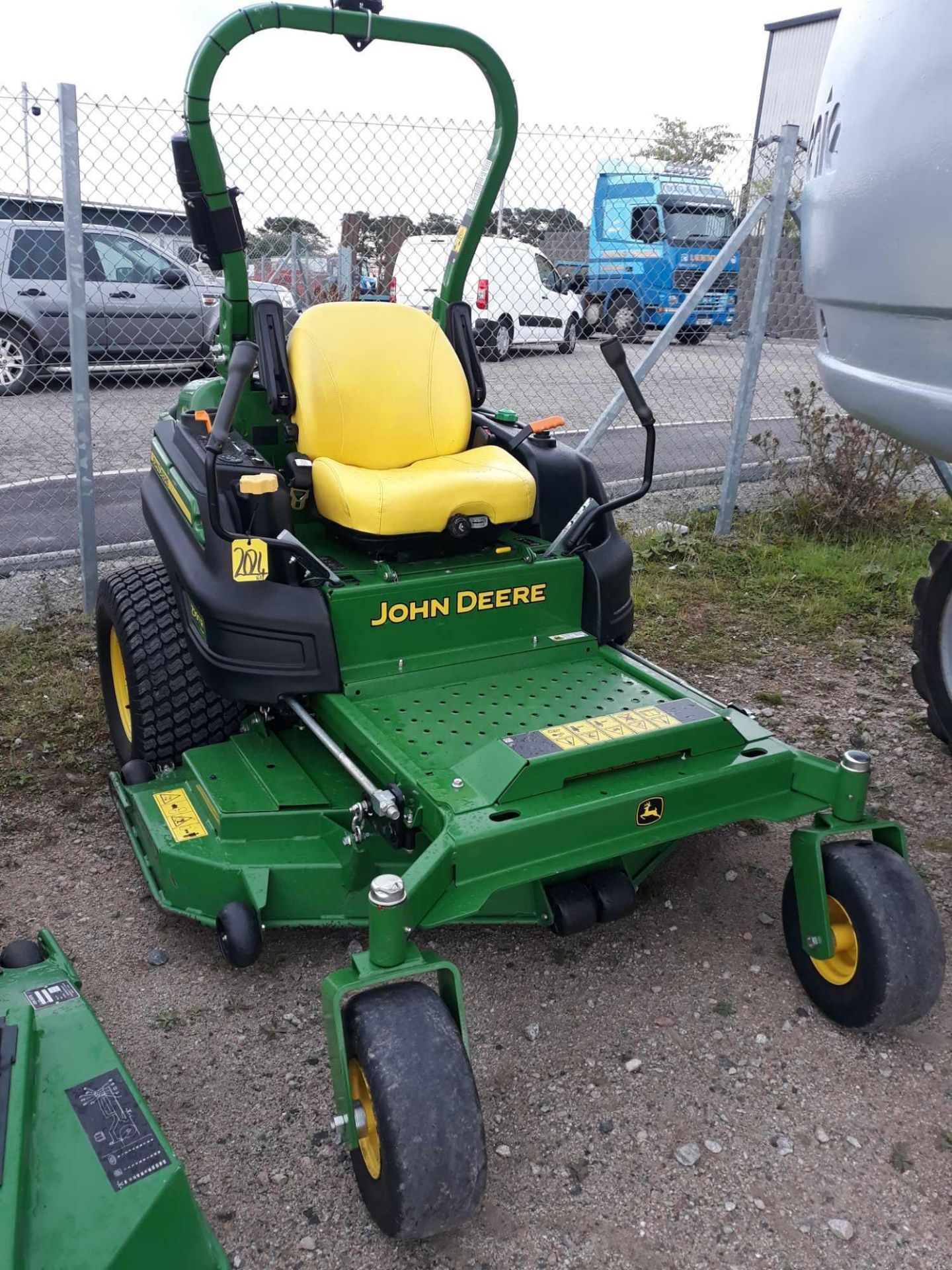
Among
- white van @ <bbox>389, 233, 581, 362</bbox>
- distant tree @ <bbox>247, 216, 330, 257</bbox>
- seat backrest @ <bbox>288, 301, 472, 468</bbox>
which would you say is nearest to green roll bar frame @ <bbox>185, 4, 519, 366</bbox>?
seat backrest @ <bbox>288, 301, 472, 468</bbox>

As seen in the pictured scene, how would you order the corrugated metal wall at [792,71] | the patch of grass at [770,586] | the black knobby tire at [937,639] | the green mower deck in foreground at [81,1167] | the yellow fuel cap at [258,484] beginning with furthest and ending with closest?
1. the corrugated metal wall at [792,71]
2. the patch of grass at [770,586]
3. the black knobby tire at [937,639]
4. the yellow fuel cap at [258,484]
5. the green mower deck in foreground at [81,1167]

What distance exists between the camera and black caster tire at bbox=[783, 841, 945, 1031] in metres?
2.07

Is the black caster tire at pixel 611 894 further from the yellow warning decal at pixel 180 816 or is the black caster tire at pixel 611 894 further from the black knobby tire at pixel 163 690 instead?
the black knobby tire at pixel 163 690

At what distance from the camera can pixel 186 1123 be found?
1.99 metres

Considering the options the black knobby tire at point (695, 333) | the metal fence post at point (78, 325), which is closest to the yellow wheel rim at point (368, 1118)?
the metal fence post at point (78, 325)

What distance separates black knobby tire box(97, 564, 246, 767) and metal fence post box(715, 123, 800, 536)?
3318 mm

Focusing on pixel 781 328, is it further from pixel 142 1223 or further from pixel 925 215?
pixel 142 1223

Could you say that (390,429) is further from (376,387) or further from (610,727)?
(610,727)

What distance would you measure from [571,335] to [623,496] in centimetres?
632

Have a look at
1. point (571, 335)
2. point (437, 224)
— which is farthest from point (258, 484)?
point (571, 335)

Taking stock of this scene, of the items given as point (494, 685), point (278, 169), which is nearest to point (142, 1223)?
point (494, 685)

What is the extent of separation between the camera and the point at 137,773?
2746mm

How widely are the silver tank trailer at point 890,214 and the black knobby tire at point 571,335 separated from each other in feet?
22.7

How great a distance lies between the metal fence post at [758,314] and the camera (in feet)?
15.8
